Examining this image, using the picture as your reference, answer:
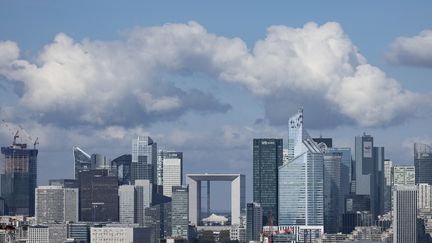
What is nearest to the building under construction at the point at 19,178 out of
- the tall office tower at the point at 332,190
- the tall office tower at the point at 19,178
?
the tall office tower at the point at 19,178

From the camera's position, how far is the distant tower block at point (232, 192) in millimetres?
146000

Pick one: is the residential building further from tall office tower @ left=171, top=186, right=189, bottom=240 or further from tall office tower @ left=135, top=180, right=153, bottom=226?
tall office tower @ left=135, top=180, right=153, bottom=226

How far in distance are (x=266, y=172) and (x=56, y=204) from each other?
62.2 feet

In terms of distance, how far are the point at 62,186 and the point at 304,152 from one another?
878 inches

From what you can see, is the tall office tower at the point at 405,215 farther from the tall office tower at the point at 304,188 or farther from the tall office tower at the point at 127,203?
the tall office tower at the point at 127,203

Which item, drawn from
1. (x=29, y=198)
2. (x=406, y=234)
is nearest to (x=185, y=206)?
(x=29, y=198)

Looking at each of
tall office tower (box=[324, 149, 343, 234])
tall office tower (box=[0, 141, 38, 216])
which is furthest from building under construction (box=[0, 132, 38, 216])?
tall office tower (box=[324, 149, 343, 234])

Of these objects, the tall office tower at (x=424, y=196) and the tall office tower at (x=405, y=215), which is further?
the tall office tower at (x=424, y=196)

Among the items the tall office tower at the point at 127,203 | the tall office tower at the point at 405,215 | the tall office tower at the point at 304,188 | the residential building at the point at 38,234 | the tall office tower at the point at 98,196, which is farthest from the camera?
the tall office tower at the point at 127,203

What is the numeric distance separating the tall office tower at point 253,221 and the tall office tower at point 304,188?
3.97 meters

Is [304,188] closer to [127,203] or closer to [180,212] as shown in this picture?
[180,212]

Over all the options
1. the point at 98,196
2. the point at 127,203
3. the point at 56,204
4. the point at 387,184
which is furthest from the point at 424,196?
the point at 56,204

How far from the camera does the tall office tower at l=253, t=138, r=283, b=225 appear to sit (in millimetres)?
135875

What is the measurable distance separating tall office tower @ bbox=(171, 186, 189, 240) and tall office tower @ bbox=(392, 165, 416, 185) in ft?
66.7
